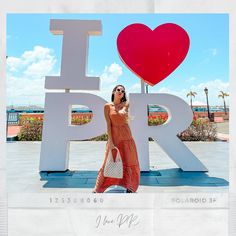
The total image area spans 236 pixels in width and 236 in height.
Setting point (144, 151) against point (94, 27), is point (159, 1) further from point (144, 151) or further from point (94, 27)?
point (144, 151)

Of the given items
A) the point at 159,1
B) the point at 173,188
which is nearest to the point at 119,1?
the point at 159,1

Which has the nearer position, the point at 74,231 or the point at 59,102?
the point at 74,231

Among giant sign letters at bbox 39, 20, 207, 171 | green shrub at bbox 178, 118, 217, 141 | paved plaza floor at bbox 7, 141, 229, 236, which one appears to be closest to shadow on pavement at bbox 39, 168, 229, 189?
giant sign letters at bbox 39, 20, 207, 171

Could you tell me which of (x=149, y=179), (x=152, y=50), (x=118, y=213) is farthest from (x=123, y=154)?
(x=152, y=50)

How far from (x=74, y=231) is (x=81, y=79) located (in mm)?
1482

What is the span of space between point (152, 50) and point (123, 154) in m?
1.03

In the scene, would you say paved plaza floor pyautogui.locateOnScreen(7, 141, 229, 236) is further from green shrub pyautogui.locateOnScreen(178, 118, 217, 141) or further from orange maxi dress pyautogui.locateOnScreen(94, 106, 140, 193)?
green shrub pyautogui.locateOnScreen(178, 118, 217, 141)

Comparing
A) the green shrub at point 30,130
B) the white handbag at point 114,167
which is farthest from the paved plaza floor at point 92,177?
the green shrub at point 30,130

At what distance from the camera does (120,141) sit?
2.64 m

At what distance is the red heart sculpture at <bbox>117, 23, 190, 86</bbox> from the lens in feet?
9.96

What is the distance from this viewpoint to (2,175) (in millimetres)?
2201

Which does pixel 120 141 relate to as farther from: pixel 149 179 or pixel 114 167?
pixel 149 179

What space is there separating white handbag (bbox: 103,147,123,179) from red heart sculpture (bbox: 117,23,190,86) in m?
0.91

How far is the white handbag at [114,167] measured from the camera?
8.38ft
